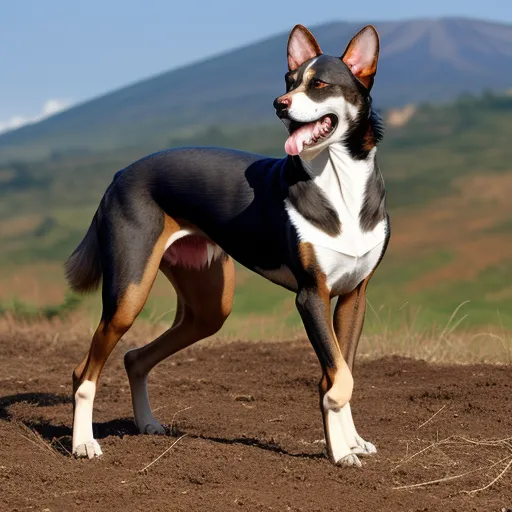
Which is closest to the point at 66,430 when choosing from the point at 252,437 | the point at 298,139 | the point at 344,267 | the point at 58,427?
the point at 58,427

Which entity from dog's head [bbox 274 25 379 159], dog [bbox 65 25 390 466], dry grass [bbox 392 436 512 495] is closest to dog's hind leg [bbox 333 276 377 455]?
dog [bbox 65 25 390 466]

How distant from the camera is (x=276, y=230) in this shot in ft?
16.9

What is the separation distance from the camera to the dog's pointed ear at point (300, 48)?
500 cm

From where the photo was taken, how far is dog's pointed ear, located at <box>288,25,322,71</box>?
5.00 meters

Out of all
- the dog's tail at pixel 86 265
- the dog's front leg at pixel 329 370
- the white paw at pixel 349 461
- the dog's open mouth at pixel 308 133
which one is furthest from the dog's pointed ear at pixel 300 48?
the white paw at pixel 349 461

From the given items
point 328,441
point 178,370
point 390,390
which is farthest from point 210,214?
point 178,370

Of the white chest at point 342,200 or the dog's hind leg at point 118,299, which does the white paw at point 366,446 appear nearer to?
the white chest at point 342,200

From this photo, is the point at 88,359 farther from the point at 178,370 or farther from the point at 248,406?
the point at 178,370

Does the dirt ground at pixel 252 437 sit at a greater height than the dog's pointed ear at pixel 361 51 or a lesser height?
lesser

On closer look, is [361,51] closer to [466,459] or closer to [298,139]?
[298,139]

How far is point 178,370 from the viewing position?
815 cm

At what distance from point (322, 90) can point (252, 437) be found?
6.73 ft

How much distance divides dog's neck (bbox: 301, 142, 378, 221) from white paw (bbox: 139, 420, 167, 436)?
1.75m

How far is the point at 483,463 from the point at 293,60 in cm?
215
